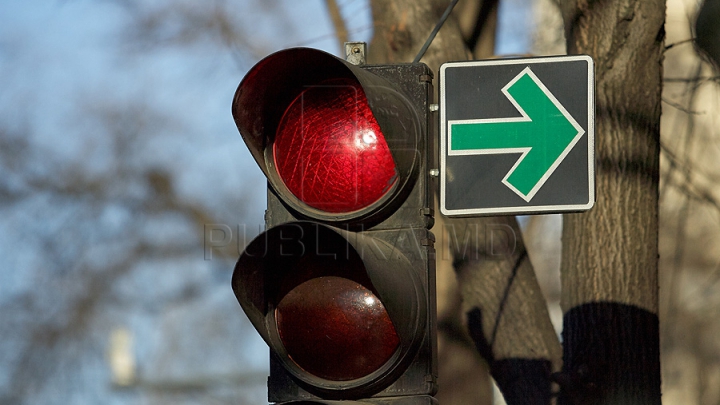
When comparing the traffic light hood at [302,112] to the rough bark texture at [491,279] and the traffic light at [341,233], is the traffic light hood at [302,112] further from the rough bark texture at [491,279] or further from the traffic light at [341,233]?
the rough bark texture at [491,279]

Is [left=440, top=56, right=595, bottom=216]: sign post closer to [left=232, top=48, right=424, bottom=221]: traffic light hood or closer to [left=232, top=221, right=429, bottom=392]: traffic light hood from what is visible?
[left=232, top=48, right=424, bottom=221]: traffic light hood

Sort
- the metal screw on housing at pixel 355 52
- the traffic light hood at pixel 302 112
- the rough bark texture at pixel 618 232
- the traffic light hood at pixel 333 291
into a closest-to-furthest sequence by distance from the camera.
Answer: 1. the traffic light hood at pixel 333 291
2. the traffic light hood at pixel 302 112
3. the metal screw on housing at pixel 355 52
4. the rough bark texture at pixel 618 232

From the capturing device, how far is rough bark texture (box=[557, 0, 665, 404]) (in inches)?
194

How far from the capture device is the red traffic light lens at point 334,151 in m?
2.93

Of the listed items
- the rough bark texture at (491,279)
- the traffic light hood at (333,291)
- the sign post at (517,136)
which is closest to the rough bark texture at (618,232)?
the rough bark texture at (491,279)

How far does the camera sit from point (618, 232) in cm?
507

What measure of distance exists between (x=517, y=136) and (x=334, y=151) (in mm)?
493

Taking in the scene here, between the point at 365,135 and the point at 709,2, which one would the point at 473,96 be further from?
the point at 709,2

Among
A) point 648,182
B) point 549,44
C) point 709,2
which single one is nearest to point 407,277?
point 648,182

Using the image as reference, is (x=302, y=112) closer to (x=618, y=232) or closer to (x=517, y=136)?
(x=517, y=136)

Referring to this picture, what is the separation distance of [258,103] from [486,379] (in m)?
4.71

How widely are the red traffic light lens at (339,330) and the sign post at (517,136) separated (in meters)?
0.36

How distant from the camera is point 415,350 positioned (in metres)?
A: 2.80

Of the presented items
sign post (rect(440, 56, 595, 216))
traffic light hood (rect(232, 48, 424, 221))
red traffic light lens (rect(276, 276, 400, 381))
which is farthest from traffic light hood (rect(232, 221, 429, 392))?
sign post (rect(440, 56, 595, 216))
